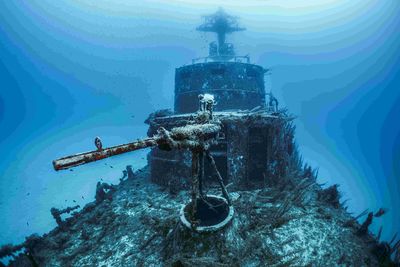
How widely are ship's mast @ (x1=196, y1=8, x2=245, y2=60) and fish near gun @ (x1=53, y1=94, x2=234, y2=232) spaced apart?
1275 cm

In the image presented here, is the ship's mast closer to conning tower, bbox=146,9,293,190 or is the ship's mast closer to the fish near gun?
conning tower, bbox=146,9,293,190

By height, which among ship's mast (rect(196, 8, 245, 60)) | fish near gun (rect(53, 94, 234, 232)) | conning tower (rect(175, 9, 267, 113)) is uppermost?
ship's mast (rect(196, 8, 245, 60))

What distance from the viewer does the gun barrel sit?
2513mm

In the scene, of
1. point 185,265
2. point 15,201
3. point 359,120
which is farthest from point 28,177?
point 359,120

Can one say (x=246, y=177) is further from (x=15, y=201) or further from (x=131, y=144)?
(x=15, y=201)

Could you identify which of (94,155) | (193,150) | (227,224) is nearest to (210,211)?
(227,224)

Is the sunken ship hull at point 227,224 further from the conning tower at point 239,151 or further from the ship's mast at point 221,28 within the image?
the ship's mast at point 221,28

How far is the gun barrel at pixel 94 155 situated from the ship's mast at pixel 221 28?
50.0 ft

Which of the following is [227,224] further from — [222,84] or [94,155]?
[222,84]

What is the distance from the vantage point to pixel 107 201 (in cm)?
935

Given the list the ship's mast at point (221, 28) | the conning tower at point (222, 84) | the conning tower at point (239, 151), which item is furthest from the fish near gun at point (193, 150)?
the ship's mast at point (221, 28)

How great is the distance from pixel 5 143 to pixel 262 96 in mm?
143017

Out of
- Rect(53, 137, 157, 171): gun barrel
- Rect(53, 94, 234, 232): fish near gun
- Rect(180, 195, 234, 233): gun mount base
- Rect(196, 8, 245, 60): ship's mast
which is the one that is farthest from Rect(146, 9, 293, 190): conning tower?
Rect(196, 8, 245, 60): ship's mast

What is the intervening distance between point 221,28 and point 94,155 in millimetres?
17606
